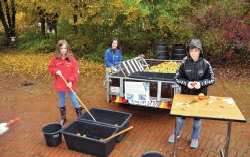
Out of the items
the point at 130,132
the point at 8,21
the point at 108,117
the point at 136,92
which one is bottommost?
the point at 130,132

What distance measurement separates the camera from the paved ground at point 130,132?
5.84 metres

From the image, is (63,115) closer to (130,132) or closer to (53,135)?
(53,135)

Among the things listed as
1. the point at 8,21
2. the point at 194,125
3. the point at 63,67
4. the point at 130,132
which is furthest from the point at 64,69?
the point at 8,21

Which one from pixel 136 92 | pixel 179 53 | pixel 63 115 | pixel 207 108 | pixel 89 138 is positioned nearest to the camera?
pixel 207 108

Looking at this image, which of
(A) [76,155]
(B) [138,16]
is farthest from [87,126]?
(B) [138,16]

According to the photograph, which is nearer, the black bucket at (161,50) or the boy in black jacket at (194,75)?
the boy in black jacket at (194,75)

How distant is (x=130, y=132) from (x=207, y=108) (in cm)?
230

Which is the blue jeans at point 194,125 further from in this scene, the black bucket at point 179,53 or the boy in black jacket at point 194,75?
the black bucket at point 179,53

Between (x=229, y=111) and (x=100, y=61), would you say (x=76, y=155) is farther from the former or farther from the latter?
(x=100, y=61)

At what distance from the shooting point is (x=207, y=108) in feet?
15.5

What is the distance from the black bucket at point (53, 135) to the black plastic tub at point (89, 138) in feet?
0.80

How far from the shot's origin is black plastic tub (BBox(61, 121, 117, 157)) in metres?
5.47

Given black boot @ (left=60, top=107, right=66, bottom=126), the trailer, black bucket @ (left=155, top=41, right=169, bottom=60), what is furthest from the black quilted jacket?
black bucket @ (left=155, top=41, right=169, bottom=60)

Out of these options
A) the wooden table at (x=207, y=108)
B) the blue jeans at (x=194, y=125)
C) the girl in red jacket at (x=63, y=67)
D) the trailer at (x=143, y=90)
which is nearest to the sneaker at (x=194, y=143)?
the blue jeans at (x=194, y=125)
